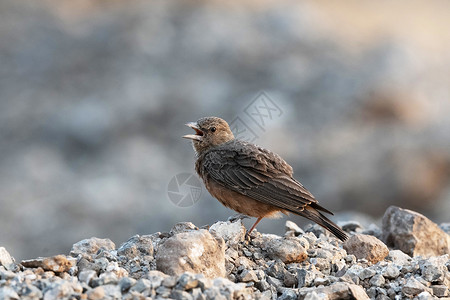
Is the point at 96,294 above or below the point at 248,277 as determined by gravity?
below

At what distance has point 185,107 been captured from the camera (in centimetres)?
1711

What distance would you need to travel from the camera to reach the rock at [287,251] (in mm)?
5645

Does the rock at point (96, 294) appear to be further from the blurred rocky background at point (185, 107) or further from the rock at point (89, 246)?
the blurred rocky background at point (185, 107)

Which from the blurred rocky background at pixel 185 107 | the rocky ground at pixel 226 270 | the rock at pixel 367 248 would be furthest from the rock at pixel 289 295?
the blurred rocky background at pixel 185 107

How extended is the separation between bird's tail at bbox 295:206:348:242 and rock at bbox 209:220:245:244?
642 millimetres

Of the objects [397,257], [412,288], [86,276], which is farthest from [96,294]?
[397,257]

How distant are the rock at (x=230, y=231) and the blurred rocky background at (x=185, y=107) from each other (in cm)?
651

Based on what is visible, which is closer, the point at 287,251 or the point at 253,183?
the point at 287,251

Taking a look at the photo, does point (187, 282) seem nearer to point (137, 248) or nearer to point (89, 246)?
point (137, 248)

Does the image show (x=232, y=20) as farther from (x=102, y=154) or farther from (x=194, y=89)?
(x=102, y=154)

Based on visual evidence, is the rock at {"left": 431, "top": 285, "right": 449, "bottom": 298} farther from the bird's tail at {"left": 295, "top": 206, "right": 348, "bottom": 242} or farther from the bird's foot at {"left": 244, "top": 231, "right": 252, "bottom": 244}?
the bird's foot at {"left": 244, "top": 231, "right": 252, "bottom": 244}

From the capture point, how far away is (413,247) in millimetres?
6996

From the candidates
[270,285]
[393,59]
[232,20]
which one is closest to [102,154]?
[232,20]

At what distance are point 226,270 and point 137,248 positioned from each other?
31.8 inches
